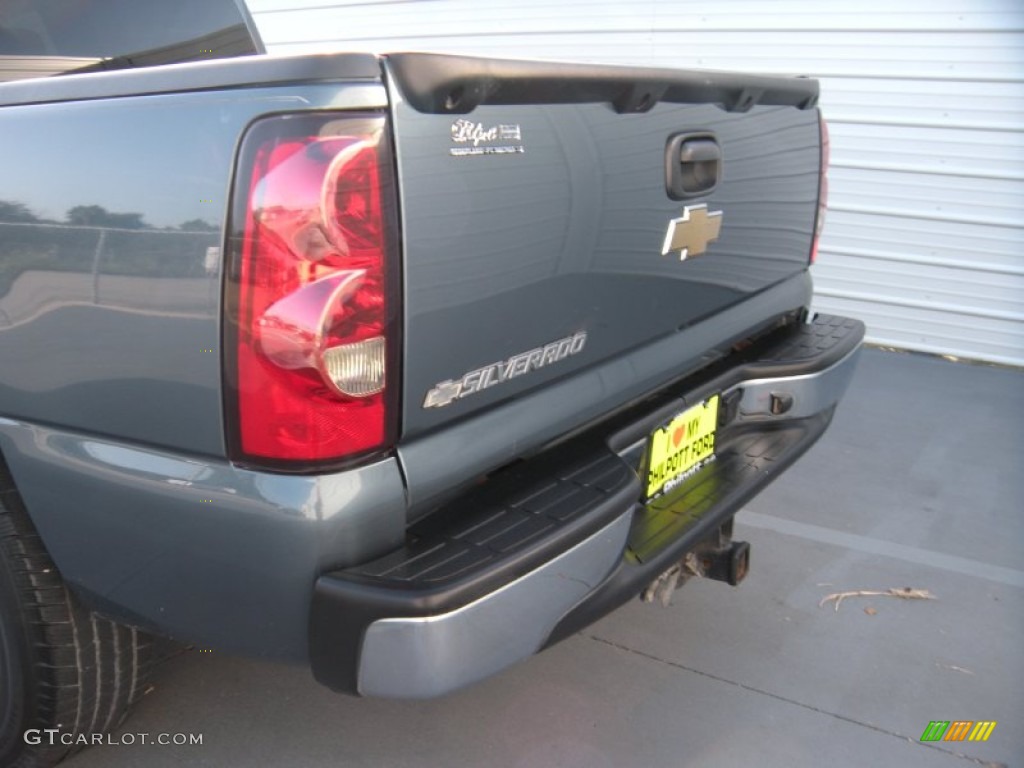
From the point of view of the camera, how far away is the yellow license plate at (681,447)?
7.77 feet

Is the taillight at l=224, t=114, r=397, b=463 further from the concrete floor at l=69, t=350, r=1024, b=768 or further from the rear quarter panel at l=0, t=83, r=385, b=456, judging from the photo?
the concrete floor at l=69, t=350, r=1024, b=768

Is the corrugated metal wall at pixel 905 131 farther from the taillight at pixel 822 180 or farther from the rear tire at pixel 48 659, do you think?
the rear tire at pixel 48 659

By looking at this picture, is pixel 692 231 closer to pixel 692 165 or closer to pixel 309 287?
pixel 692 165

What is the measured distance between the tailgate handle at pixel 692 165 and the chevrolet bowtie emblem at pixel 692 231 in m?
0.05

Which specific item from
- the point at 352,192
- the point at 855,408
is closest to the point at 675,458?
the point at 352,192

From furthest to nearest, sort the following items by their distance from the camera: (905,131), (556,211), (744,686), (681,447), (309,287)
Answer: (905,131), (744,686), (681,447), (556,211), (309,287)

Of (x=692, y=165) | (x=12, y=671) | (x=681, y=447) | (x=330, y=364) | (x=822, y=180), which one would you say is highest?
(x=692, y=165)

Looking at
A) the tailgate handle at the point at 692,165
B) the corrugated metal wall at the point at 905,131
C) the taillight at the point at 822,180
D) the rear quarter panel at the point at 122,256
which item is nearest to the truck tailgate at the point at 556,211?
the tailgate handle at the point at 692,165

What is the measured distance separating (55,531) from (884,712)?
2067 millimetres

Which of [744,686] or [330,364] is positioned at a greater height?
[330,364]

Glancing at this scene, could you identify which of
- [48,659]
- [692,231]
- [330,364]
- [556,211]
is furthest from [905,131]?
[48,659]

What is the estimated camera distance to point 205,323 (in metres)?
1.69

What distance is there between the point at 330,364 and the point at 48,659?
3.38ft

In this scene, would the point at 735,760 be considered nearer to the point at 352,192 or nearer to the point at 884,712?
the point at 884,712
